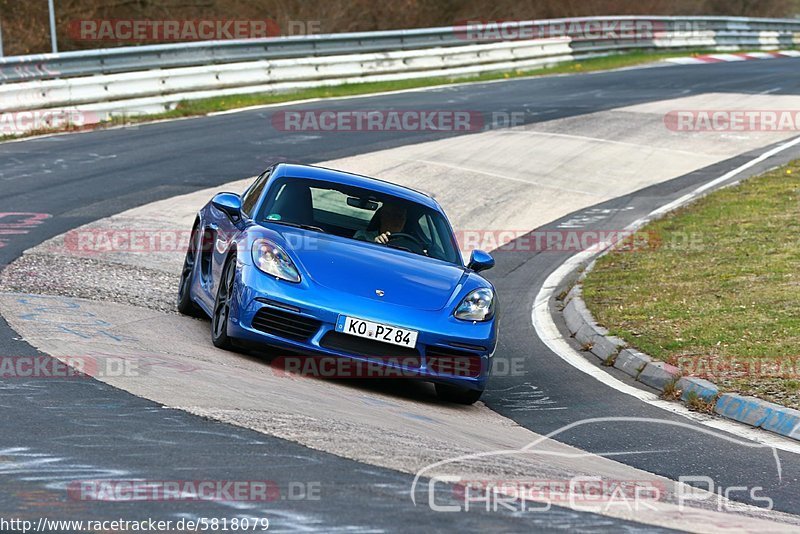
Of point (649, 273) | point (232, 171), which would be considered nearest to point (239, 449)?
point (649, 273)

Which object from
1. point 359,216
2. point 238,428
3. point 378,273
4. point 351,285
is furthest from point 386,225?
point 238,428

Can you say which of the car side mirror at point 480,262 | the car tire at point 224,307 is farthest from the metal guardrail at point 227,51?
the car side mirror at point 480,262

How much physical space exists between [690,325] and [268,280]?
14.0 ft

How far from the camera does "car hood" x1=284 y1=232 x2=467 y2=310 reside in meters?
8.09

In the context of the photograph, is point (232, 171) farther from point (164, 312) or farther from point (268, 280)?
point (268, 280)

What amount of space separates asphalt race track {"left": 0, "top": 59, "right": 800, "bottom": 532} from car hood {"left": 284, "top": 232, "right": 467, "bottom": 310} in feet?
3.11

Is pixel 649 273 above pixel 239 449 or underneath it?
underneath

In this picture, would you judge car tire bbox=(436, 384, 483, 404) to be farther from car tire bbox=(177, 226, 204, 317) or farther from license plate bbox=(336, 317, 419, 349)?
car tire bbox=(177, 226, 204, 317)

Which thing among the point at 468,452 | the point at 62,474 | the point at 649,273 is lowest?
the point at 649,273

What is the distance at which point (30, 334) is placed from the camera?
26.3ft

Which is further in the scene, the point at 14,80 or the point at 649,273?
the point at 14,80

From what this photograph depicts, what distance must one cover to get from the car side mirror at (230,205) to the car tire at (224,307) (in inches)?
21.2

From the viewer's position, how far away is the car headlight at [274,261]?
26.8 ft

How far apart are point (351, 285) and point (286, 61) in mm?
19099
